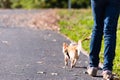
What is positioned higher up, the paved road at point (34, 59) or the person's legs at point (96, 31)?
the person's legs at point (96, 31)

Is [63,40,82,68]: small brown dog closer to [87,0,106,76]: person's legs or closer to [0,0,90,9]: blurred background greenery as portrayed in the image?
[87,0,106,76]: person's legs

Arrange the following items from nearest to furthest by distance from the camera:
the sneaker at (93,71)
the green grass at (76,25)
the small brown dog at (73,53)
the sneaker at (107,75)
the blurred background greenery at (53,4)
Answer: the sneaker at (107,75) → the sneaker at (93,71) → the small brown dog at (73,53) → the green grass at (76,25) → the blurred background greenery at (53,4)

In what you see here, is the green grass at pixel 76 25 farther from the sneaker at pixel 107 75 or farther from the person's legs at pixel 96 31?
the sneaker at pixel 107 75

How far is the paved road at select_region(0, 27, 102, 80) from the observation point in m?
7.29

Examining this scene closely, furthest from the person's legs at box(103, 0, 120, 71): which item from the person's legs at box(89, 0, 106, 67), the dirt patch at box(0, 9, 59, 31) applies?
the dirt patch at box(0, 9, 59, 31)

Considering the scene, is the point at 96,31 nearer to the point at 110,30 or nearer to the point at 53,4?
the point at 110,30

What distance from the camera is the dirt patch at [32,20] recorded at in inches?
614

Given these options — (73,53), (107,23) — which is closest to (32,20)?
(73,53)

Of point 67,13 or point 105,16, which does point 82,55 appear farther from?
point 67,13

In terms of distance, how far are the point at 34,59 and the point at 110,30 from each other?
2.26 meters

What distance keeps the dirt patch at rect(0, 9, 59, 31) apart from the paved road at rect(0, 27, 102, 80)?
2.24 metres

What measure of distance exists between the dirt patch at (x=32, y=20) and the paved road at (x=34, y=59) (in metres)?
2.24

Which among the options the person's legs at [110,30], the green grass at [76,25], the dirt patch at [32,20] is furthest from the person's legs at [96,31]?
the dirt patch at [32,20]

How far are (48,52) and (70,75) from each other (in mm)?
2459
